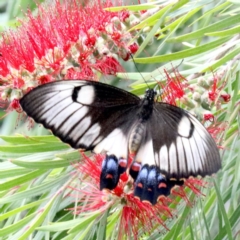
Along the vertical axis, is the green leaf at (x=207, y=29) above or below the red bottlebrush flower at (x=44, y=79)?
above

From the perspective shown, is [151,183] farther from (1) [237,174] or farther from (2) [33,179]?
(2) [33,179]

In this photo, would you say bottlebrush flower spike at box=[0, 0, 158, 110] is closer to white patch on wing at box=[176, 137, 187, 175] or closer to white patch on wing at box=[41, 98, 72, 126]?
white patch on wing at box=[41, 98, 72, 126]

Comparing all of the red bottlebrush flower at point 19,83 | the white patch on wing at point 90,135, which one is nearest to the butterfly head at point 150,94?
the white patch on wing at point 90,135

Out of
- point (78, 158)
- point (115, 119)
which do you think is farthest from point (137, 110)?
point (78, 158)

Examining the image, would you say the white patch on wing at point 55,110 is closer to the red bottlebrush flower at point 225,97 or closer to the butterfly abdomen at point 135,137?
the butterfly abdomen at point 135,137

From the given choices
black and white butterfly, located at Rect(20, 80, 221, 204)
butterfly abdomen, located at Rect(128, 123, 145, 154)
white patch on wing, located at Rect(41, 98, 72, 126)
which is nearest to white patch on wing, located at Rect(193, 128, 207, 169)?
black and white butterfly, located at Rect(20, 80, 221, 204)

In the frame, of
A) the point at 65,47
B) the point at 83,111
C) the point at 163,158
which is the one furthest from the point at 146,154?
the point at 65,47
